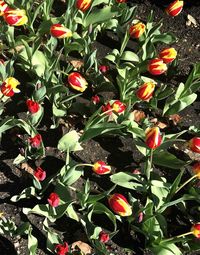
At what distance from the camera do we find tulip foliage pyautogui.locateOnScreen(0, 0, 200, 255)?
8.07 ft

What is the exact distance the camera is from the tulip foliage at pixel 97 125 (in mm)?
2461

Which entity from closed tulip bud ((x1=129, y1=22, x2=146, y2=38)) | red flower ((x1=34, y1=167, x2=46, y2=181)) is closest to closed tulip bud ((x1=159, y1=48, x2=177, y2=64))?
closed tulip bud ((x1=129, y1=22, x2=146, y2=38))

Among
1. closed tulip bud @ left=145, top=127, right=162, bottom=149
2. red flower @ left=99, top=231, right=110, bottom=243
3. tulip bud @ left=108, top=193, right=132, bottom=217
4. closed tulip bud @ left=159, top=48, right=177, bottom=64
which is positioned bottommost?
red flower @ left=99, top=231, right=110, bottom=243

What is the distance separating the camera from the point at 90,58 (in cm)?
293

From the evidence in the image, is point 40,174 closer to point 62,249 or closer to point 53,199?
point 53,199

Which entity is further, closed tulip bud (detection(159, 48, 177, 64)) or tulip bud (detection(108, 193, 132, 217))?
closed tulip bud (detection(159, 48, 177, 64))

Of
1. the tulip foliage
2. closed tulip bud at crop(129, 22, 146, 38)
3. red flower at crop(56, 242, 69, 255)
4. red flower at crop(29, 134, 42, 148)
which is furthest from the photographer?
closed tulip bud at crop(129, 22, 146, 38)

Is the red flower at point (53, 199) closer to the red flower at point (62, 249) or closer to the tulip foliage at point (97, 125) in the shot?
the tulip foliage at point (97, 125)

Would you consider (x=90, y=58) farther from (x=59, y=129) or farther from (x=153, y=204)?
(x=153, y=204)

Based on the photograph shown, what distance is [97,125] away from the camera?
2629 millimetres

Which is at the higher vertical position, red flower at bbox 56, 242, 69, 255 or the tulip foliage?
the tulip foliage

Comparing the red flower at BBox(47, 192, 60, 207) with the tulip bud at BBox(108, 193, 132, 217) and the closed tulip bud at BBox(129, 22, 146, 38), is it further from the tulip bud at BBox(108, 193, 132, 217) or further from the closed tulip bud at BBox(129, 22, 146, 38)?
the closed tulip bud at BBox(129, 22, 146, 38)

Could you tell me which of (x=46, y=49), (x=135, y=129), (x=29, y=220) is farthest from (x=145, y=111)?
(x=29, y=220)

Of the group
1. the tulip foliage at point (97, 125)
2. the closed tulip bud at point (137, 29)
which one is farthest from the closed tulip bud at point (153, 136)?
the closed tulip bud at point (137, 29)
